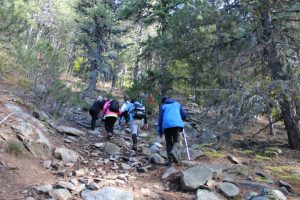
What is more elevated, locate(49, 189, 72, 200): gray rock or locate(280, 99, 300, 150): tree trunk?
locate(280, 99, 300, 150): tree trunk

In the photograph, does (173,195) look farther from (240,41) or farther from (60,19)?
(60,19)

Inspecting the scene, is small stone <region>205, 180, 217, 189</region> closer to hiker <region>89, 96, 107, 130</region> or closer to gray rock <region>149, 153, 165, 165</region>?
gray rock <region>149, 153, 165, 165</region>

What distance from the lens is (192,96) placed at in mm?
15234

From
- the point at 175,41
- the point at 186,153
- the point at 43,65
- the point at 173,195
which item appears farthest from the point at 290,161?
the point at 43,65

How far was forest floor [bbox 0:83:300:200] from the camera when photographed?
22.5ft

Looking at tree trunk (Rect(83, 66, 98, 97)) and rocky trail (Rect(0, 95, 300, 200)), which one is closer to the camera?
rocky trail (Rect(0, 95, 300, 200))

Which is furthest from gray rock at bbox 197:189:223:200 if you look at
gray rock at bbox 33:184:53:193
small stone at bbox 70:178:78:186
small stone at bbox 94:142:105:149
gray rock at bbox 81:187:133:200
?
small stone at bbox 94:142:105:149

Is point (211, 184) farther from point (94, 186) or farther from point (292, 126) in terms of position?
point (292, 126)

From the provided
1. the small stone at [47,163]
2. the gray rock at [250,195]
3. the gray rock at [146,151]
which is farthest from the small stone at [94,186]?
the gray rock at [146,151]

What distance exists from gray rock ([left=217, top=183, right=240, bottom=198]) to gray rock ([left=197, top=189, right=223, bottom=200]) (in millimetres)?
242

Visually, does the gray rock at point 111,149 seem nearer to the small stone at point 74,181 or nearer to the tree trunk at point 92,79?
the small stone at point 74,181

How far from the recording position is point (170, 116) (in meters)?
8.38

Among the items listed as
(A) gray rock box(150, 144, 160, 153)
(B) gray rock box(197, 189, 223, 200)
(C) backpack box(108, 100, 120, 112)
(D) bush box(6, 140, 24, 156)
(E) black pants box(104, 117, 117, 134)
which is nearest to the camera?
(B) gray rock box(197, 189, 223, 200)

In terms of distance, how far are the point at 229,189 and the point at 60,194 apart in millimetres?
3099
